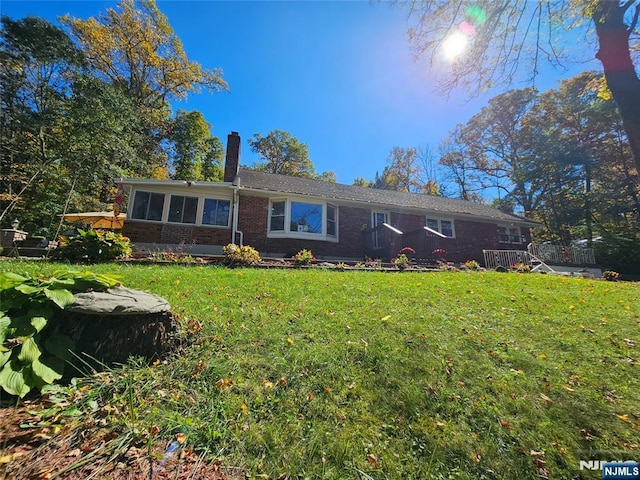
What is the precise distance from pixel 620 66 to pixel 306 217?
1041cm

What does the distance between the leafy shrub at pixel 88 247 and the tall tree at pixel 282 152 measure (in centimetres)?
2859

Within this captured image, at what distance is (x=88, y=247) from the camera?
23.7 feet

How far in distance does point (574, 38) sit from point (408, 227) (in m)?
9.94

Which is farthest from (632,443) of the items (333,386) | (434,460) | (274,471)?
(274,471)

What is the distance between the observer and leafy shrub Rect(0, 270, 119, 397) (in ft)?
6.44

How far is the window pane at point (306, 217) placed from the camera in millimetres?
12734

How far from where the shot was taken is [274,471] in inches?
72.9

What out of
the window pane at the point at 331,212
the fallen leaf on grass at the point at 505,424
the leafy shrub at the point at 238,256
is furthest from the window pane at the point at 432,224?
the fallen leaf on grass at the point at 505,424

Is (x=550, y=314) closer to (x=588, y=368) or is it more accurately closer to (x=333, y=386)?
(x=588, y=368)

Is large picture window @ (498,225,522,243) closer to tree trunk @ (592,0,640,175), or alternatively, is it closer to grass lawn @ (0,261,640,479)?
tree trunk @ (592,0,640,175)

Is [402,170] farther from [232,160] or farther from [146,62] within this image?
[146,62]

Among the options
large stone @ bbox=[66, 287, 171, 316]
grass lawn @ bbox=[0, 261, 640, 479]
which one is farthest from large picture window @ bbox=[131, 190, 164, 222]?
large stone @ bbox=[66, 287, 171, 316]

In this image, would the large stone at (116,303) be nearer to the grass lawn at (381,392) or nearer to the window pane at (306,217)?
the grass lawn at (381,392)

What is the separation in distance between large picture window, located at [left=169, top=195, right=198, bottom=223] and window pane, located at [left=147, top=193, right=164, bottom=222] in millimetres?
404
